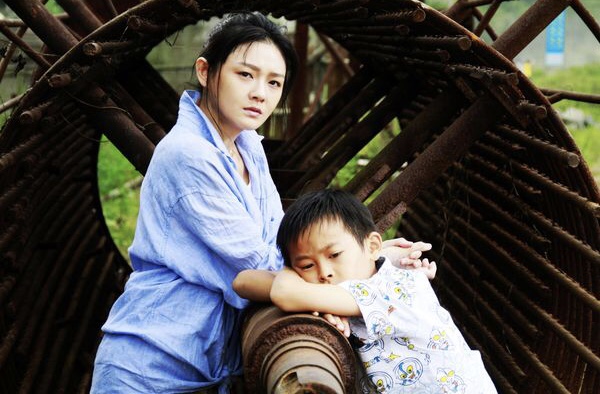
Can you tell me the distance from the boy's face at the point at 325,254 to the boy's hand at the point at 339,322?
204 mm

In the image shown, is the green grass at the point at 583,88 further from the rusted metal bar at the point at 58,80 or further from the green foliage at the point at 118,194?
the rusted metal bar at the point at 58,80

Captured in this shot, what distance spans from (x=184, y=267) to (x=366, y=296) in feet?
1.82

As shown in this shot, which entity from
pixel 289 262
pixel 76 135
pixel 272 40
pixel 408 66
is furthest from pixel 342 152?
pixel 289 262

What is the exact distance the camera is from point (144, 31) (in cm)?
325

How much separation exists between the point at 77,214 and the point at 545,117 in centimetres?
330

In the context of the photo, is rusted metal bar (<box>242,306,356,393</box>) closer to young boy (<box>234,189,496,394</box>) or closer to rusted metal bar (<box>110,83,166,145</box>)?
young boy (<box>234,189,496,394</box>)

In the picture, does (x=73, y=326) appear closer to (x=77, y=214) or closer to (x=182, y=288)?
(x=77, y=214)

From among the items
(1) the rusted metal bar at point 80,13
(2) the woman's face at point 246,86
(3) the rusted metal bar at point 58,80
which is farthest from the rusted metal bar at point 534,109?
(1) the rusted metal bar at point 80,13

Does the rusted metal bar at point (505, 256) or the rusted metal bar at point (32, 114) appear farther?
the rusted metal bar at point (505, 256)

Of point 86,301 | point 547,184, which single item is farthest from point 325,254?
point 86,301

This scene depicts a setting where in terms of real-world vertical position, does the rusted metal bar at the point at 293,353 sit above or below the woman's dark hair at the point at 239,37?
below

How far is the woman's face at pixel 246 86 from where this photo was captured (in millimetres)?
2809

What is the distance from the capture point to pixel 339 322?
7.49ft

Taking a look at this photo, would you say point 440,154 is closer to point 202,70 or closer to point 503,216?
point 503,216
